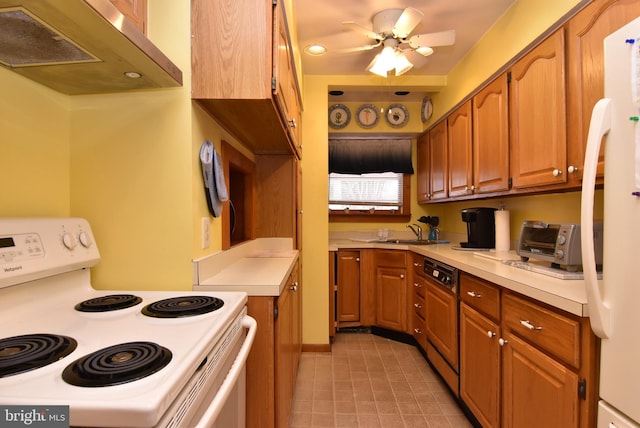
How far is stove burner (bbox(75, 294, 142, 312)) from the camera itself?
0.97m

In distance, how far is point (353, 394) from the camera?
6.85 ft

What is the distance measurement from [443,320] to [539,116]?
1.40 m

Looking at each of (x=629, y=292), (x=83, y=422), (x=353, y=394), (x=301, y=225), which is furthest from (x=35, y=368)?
(x=301, y=225)

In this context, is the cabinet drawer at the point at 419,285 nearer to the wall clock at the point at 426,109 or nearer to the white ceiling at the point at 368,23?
the wall clock at the point at 426,109

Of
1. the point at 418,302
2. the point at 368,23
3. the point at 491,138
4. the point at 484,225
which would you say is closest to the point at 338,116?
the point at 368,23

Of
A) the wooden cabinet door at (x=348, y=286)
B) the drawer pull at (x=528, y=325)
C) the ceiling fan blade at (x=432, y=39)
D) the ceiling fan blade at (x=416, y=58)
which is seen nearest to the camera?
the drawer pull at (x=528, y=325)

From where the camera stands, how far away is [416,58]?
2625mm

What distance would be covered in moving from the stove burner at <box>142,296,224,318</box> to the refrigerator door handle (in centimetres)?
115

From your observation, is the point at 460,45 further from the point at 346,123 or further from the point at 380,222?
the point at 380,222

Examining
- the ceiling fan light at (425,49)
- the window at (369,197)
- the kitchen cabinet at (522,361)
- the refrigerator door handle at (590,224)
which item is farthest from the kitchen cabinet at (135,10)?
the window at (369,197)

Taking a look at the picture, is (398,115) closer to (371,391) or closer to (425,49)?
(425,49)

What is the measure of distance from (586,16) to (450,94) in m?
1.49

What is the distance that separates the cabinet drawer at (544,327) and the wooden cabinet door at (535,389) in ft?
0.13

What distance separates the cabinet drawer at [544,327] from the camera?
106cm
